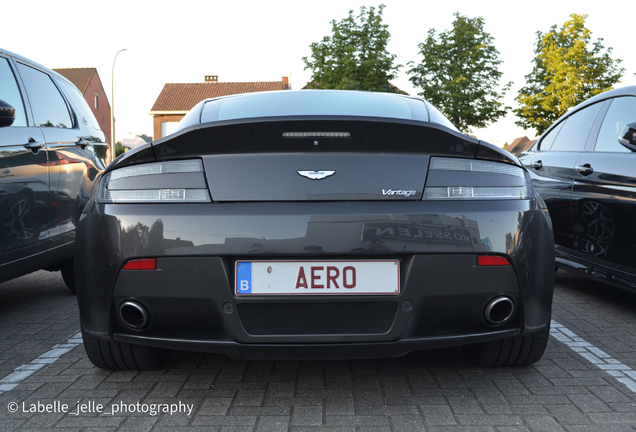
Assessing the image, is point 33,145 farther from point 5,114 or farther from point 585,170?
point 585,170

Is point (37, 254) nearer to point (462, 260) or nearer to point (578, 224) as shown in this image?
point (462, 260)

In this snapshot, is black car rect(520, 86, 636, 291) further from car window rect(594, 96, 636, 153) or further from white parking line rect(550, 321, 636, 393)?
white parking line rect(550, 321, 636, 393)

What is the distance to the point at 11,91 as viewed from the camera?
4.20 m

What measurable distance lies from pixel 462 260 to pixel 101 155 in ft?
13.3

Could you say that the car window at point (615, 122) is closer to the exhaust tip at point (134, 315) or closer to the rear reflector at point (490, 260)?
the rear reflector at point (490, 260)

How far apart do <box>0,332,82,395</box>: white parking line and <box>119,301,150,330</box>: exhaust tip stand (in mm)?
823

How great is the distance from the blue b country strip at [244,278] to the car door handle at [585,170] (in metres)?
3.04

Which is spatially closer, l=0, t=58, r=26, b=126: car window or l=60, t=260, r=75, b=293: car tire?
l=0, t=58, r=26, b=126: car window

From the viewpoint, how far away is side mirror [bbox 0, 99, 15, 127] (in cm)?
353

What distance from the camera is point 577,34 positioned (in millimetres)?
33156

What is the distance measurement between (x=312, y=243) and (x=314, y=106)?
903 mm

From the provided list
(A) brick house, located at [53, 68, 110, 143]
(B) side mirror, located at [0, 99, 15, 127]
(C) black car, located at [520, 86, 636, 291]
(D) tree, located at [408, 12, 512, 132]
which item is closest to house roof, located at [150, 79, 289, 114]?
(A) brick house, located at [53, 68, 110, 143]

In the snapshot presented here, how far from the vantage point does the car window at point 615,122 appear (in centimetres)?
426

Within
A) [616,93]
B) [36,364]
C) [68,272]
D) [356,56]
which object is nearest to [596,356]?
[616,93]
